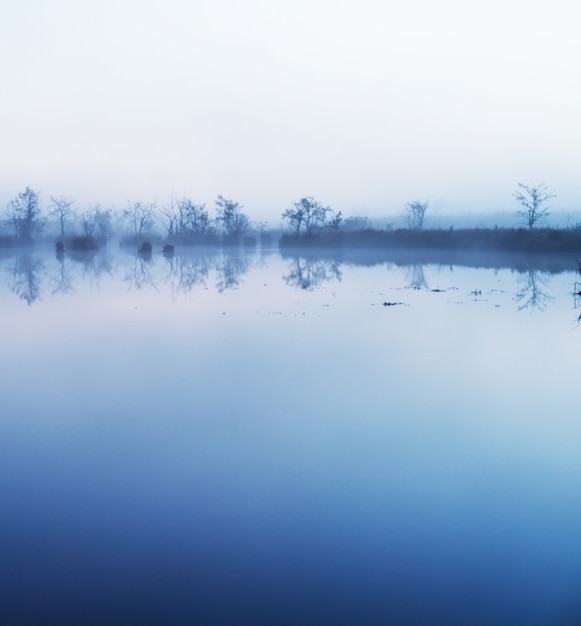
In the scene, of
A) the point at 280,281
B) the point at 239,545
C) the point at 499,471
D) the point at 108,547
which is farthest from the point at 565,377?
the point at 280,281

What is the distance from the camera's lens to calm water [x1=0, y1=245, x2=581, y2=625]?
207 cm

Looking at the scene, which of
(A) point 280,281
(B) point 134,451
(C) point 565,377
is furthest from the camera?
(A) point 280,281

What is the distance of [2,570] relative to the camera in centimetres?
219

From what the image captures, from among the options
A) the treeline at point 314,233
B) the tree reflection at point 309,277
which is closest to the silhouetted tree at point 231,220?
the treeline at point 314,233

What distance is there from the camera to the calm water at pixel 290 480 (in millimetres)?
2068

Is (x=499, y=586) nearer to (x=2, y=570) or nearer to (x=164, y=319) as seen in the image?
(x=2, y=570)

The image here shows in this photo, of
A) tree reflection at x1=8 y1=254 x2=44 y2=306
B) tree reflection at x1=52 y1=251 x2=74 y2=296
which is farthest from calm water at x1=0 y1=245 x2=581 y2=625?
tree reflection at x1=52 y1=251 x2=74 y2=296

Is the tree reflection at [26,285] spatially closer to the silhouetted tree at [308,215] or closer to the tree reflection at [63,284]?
the tree reflection at [63,284]

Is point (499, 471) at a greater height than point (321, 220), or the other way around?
point (321, 220)

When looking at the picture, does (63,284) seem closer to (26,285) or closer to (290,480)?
(26,285)

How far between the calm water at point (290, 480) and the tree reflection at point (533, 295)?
135 inches

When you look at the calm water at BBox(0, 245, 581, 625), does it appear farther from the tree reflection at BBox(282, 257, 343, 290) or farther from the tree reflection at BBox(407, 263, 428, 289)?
the tree reflection at BBox(282, 257, 343, 290)

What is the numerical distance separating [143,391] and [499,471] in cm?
312

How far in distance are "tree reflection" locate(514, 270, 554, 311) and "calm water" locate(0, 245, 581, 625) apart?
3.43 metres
